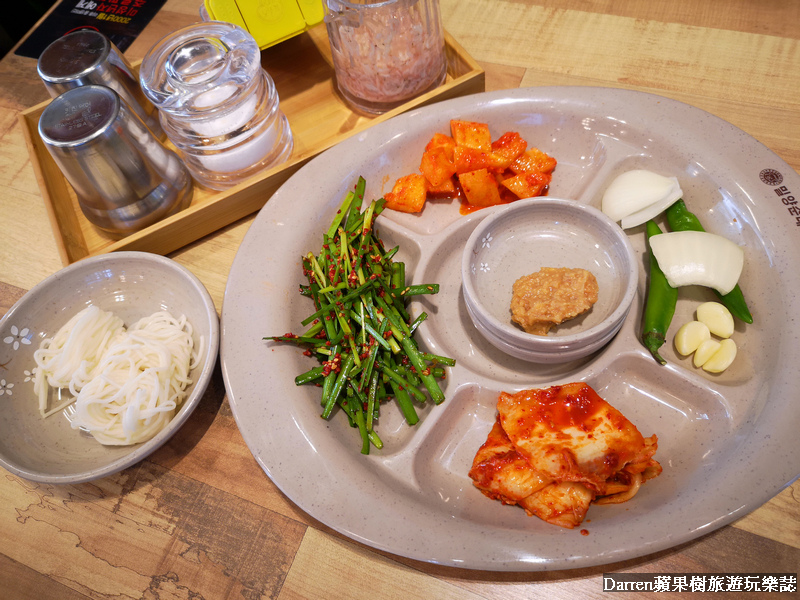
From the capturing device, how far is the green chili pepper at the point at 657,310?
6.45ft

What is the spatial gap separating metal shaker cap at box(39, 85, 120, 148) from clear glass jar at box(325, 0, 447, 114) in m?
1.03

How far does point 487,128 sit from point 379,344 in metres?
1.10

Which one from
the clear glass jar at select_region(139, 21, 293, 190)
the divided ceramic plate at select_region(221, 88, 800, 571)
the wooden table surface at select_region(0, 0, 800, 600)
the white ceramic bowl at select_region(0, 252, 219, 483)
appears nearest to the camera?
the divided ceramic plate at select_region(221, 88, 800, 571)

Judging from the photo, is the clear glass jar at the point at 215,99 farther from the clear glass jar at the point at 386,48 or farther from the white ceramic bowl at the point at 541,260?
the white ceramic bowl at the point at 541,260

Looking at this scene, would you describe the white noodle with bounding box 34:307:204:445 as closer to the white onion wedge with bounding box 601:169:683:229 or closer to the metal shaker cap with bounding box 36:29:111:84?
the metal shaker cap with bounding box 36:29:111:84

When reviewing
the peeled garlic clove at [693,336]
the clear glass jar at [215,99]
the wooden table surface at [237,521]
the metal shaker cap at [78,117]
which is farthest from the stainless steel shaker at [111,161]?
the peeled garlic clove at [693,336]

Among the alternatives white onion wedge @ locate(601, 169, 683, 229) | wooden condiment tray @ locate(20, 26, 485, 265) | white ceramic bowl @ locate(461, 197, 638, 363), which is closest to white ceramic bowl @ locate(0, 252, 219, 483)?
wooden condiment tray @ locate(20, 26, 485, 265)

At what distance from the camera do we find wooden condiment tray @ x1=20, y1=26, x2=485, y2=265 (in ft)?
8.19

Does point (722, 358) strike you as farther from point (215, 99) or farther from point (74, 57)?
point (74, 57)

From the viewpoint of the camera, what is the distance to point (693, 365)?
6.64ft

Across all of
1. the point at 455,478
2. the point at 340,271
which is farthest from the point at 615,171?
the point at 455,478

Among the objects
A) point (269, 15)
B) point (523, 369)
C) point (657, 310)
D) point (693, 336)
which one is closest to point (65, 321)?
point (269, 15)

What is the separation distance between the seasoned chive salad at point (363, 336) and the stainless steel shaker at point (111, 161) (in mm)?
814

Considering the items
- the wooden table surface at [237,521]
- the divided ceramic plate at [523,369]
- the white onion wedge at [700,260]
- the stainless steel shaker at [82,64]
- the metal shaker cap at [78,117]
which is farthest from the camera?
the stainless steel shaker at [82,64]
